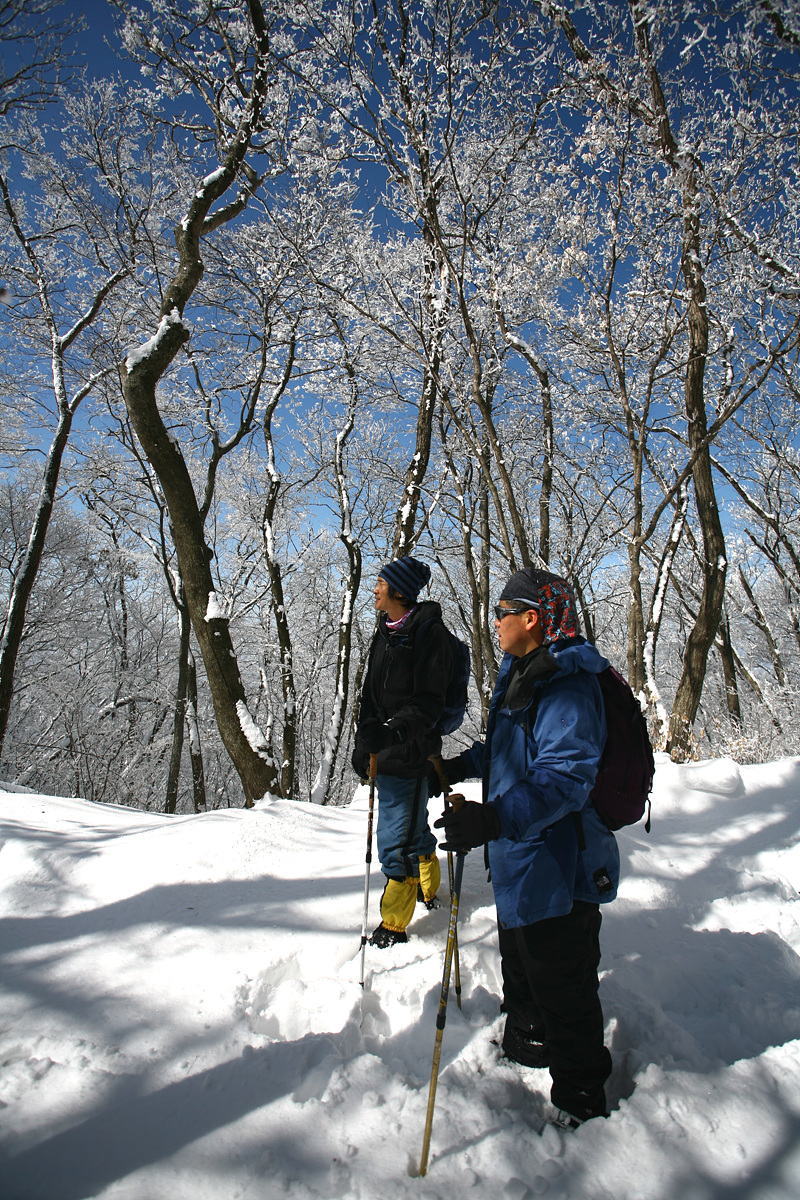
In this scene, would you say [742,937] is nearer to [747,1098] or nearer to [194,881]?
[747,1098]

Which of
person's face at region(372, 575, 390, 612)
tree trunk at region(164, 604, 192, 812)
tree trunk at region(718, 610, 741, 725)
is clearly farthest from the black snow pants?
tree trunk at region(718, 610, 741, 725)

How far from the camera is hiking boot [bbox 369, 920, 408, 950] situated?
101 inches

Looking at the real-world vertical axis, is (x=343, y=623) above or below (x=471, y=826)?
above

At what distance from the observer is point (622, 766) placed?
5.80 ft

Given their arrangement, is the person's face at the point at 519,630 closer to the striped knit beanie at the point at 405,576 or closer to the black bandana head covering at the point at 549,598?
the black bandana head covering at the point at 549,598

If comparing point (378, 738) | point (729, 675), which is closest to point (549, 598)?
point (378, 738)

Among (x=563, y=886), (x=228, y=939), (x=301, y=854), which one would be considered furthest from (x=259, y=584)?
(x=563, y=886)

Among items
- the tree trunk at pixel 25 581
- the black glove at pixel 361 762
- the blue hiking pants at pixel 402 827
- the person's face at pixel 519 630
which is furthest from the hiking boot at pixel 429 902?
the tree trunk at pixel 25 581

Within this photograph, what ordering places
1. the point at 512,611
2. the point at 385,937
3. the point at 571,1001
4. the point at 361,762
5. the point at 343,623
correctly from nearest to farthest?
the point at 571,1001, the point at 512,611, the point at 385,937, the point at 361,762, the point at 343,623

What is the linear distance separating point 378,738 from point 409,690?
0.30m

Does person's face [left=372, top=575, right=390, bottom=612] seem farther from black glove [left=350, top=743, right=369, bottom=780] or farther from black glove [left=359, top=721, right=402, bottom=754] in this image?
black glove [left=350, top=743, right=369, bottom=780]

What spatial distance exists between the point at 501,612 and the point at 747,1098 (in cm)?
158

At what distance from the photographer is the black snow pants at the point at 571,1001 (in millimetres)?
1664

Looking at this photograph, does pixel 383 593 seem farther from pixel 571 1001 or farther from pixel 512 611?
pixel 571 1001
